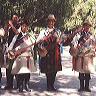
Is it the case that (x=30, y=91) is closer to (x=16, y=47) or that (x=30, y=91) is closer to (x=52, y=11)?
(x=16, y=47)

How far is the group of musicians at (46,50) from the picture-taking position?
4836mm

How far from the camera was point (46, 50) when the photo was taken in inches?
190

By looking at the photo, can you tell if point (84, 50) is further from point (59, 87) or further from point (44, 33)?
point (59, 87)

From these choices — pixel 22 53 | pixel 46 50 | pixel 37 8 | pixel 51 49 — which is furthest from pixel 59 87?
pixel 37 8

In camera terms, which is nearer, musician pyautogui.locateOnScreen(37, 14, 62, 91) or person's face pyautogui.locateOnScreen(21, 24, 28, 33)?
person's face pyautogui.locateOnScreen(21, 24, 28, 33)

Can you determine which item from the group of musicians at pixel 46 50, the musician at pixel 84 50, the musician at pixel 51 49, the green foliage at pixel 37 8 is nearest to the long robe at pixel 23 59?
the group of musicians at pixel 46 50

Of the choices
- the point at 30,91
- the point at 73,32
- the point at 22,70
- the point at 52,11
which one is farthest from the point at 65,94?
the point at 52,11

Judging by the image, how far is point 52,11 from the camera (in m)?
10.9

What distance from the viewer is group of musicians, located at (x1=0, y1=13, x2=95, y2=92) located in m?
4.84

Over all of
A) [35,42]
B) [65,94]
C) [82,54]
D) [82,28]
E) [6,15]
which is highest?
[6,15]

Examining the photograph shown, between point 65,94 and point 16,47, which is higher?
point 16,47

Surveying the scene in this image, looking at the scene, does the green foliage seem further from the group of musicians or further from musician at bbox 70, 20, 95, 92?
musician at bbox 70, 20, 95, 92

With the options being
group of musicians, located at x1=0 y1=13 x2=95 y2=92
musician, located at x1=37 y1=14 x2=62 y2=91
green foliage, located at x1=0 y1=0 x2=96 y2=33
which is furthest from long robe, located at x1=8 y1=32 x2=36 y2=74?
green foliage, located at x1=0 y1=0 x2=96 y2=33

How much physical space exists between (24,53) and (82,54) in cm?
142
